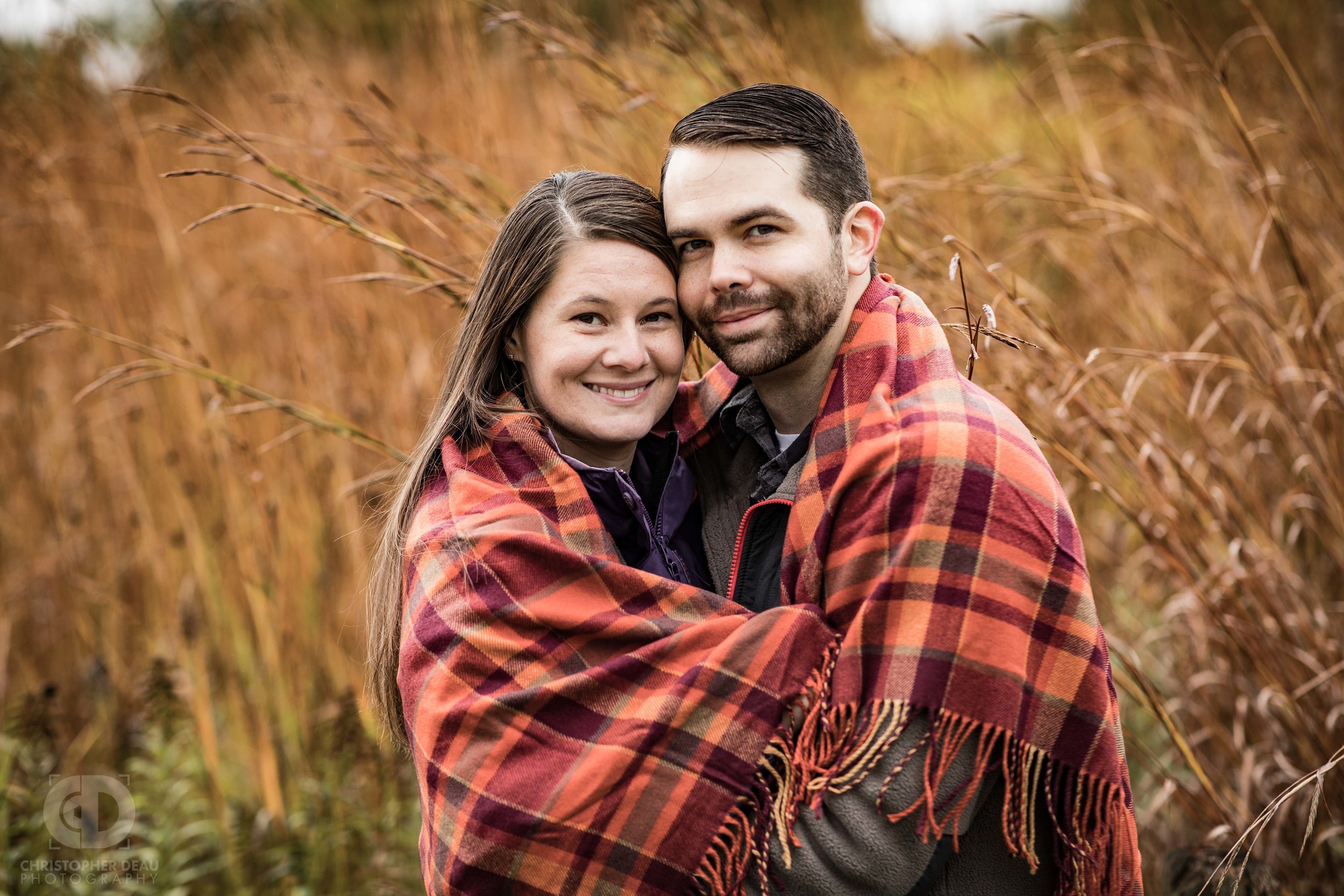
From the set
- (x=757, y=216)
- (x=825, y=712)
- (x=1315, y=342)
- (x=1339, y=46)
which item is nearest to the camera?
(x=825, y=712)

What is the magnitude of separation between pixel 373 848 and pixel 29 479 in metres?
1.97

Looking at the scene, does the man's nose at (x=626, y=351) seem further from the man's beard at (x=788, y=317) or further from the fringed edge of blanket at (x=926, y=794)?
the fringed edge of blanket at (x=926, y=794)

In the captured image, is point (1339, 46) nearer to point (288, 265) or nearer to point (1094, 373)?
point (1094, 373)

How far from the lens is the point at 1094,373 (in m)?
1.92

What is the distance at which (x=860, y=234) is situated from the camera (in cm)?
179

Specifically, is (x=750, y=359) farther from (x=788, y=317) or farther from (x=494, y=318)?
(x=494, y=318)

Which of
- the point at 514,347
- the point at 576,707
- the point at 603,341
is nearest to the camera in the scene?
the point at 576,707

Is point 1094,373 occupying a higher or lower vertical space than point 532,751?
higher

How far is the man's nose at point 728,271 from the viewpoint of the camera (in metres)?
1.68

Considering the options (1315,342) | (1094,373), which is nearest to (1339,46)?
(1315,342)

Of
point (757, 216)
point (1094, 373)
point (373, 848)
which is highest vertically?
point (757, 216)

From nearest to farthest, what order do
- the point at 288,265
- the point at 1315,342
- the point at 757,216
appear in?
the point at 757,216 < the point at 1315,342 < the point at 288,265

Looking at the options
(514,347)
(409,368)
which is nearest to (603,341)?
(514,347)

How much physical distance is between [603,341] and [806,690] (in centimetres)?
72
